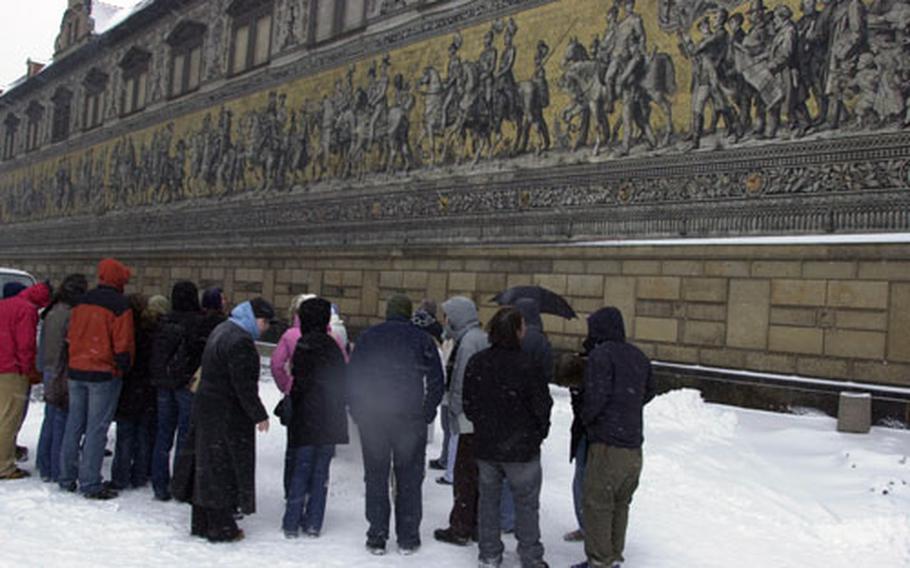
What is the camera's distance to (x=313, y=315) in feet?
18.8

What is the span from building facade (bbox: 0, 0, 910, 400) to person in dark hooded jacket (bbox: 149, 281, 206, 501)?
8.21m

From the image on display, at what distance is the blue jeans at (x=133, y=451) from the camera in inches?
265

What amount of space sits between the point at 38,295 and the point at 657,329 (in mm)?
9051

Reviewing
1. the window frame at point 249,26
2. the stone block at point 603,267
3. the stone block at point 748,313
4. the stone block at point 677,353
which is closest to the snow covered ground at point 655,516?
the stone block at point 748,313

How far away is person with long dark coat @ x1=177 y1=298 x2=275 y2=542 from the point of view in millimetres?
5570

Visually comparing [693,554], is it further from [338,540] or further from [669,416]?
[669,416]

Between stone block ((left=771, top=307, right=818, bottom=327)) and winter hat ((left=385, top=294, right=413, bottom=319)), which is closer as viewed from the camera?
winter hat ((left=385, top=294, right=413, bottom=319))

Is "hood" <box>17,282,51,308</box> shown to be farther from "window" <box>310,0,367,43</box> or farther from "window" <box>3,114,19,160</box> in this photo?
"window" <box>3,114,19,160</box>

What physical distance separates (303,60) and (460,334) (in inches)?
706

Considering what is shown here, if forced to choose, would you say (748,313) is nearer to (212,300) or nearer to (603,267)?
(603,267)

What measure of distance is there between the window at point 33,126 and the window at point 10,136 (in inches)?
82.8

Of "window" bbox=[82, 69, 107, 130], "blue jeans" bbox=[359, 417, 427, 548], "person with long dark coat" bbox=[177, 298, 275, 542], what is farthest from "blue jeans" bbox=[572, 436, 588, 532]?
"window" bbox=[82, 69, 107, 130]

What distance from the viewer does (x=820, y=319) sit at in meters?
10.8

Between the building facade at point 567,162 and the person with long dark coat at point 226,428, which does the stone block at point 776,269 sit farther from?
the person with long dark coat at point 226,428
